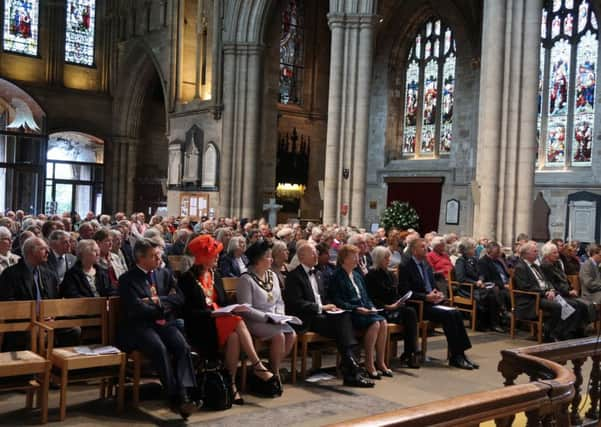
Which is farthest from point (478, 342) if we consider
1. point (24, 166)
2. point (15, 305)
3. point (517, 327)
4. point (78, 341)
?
point (24, 166)

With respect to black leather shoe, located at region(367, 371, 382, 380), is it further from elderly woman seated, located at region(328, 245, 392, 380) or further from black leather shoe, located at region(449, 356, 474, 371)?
black leather shoe, located at region(449, 356, 474, 371)

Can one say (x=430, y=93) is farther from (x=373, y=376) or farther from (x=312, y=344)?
(x=373, y=376)

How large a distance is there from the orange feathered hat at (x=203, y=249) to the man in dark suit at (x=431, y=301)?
107 inches

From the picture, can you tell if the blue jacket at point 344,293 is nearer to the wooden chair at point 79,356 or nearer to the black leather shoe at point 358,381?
the black leather shoe at point 358,381

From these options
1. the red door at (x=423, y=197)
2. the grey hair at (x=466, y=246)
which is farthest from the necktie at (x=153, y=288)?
the red door at (x=423, y=197)

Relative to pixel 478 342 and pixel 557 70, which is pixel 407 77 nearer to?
pixel 557 70

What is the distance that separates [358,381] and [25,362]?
3.02m

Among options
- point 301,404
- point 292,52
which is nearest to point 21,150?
point 292,52

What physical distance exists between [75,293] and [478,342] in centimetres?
533

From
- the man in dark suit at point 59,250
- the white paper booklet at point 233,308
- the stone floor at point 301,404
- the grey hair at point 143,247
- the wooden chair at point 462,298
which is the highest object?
the grey hair at point 143,247

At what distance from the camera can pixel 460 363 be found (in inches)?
A: 291

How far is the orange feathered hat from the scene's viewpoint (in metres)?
5.89

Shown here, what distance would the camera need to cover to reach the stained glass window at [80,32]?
29969mm

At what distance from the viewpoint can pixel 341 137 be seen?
18.7 m
